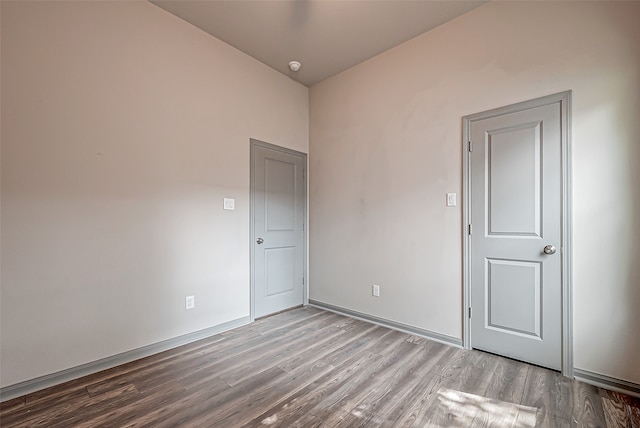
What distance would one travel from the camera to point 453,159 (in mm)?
2654

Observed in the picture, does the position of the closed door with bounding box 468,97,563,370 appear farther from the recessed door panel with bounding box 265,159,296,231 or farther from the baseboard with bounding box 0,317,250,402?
the baseboard with bounding box 0,317,250,402

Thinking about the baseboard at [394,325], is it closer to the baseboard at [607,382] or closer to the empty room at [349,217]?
the empty room at [349,217]

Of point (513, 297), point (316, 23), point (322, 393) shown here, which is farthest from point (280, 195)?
point (513, 297)

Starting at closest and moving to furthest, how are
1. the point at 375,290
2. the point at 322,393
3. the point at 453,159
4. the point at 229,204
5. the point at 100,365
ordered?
1. the point at 322,393
2. the point at 100,365
3. the point at 453,159
4. the point at 229,204
5. the point at 375,290

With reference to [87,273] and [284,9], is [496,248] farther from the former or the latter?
[87,273]

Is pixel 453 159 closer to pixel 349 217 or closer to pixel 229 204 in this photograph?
pixel 349 217

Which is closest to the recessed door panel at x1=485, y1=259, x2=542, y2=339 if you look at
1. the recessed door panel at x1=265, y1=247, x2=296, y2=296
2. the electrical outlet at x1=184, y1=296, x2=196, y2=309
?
the recessed door panel at x1=265, y1=247, x2=296, y2=296

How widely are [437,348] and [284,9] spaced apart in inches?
133

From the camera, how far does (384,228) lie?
3160 millimetres

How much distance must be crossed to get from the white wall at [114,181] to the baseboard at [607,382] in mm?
2969

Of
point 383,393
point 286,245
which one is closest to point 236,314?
point 286,245

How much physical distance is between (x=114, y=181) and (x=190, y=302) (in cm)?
127

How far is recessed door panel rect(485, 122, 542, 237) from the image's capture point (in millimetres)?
2240

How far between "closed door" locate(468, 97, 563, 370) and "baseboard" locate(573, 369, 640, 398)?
13cm
